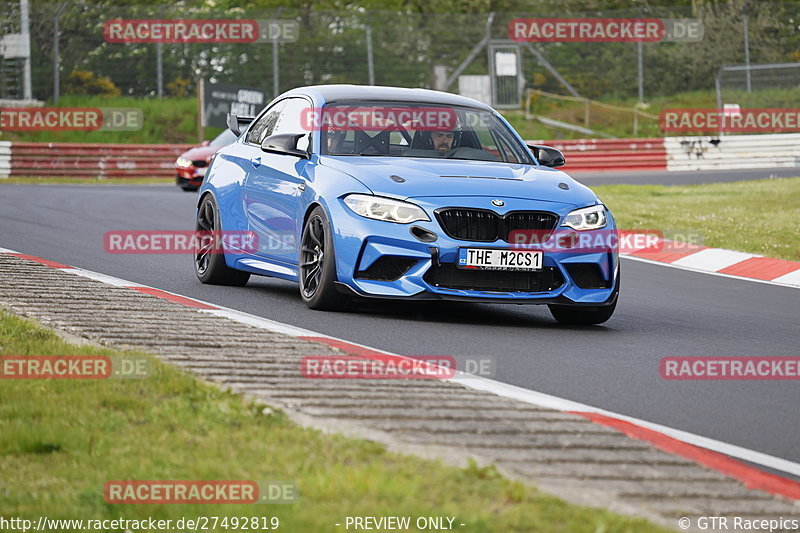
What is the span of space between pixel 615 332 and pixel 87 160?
24.5 metres

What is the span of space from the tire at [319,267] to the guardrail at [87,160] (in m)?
23.0

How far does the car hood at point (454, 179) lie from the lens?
9.27 meters

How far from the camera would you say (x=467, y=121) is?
10.8 metres

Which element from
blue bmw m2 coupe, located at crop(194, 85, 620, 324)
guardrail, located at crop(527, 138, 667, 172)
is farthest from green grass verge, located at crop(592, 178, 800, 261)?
guardrail, located at crop(527, 138, 667, 172)

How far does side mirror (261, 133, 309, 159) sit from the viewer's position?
10.1 meters

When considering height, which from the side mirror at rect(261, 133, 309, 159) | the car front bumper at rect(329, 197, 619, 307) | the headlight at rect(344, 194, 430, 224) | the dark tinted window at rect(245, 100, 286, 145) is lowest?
the car front bumper at rect(329, 197, 619, 307)

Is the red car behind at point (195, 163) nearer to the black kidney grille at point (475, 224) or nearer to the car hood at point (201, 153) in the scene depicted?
the car hood at point (201, 153)

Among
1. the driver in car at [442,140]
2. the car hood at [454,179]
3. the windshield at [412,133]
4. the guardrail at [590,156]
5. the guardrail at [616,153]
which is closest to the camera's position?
the car hood at [454,179]

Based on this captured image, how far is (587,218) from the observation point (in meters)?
9.50

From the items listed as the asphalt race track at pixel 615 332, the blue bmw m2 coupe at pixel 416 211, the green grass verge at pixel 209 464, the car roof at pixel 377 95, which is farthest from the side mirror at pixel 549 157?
the green grass verge at pixel 209 464

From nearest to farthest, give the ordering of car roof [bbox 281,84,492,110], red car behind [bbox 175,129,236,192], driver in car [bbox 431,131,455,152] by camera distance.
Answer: driver in car [bbox 431,131,455,152], car roof [bbox 281,84,492,110], red car behind [bbox 175,129,236,192]

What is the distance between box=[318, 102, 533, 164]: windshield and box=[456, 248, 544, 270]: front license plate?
132 cm

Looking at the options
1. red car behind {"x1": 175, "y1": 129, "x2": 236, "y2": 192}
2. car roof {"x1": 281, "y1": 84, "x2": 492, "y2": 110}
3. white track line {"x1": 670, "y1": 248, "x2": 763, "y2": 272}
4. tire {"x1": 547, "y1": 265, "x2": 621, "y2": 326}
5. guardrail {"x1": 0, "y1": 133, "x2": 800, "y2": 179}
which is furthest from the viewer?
guardrail {"x1": 0, "y1": 133, "x2": 800, "y2": 179}

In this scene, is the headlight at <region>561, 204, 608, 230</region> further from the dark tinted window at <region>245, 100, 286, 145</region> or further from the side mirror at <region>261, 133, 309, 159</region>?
the dark tinted window at <region>245, 100, 286, 145</region>
